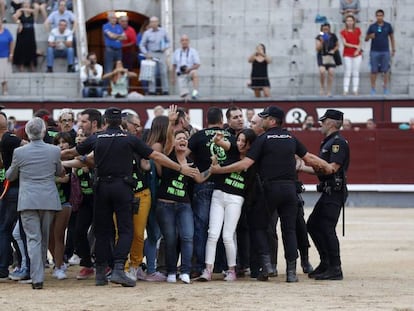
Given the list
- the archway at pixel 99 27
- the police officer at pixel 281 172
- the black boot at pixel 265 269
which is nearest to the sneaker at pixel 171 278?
the black boot at pixel 265 269

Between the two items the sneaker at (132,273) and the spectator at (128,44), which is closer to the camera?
the sneaker at (132,273)

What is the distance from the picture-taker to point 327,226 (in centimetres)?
1290

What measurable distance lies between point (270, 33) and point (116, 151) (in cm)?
1606

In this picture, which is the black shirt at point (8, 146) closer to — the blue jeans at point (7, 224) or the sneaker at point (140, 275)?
the blue jeans at point (7, 224)

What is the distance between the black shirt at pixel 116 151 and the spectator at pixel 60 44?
45.2 feet

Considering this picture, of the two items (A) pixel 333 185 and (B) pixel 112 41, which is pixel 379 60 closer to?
(B) pixel 112 41

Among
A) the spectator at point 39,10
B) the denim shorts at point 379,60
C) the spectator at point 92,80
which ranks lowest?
the spectator at point 92,80

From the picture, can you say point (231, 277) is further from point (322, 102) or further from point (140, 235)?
point (322, 102)

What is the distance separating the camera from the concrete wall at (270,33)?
27.2m

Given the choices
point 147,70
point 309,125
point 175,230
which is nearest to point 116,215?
point 175,230

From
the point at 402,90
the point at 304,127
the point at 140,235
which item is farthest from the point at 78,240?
the point at 402,90

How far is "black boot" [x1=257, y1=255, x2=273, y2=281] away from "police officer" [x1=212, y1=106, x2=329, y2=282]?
0.69ft

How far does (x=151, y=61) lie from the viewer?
25.5m

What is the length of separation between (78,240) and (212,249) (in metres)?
1.49
